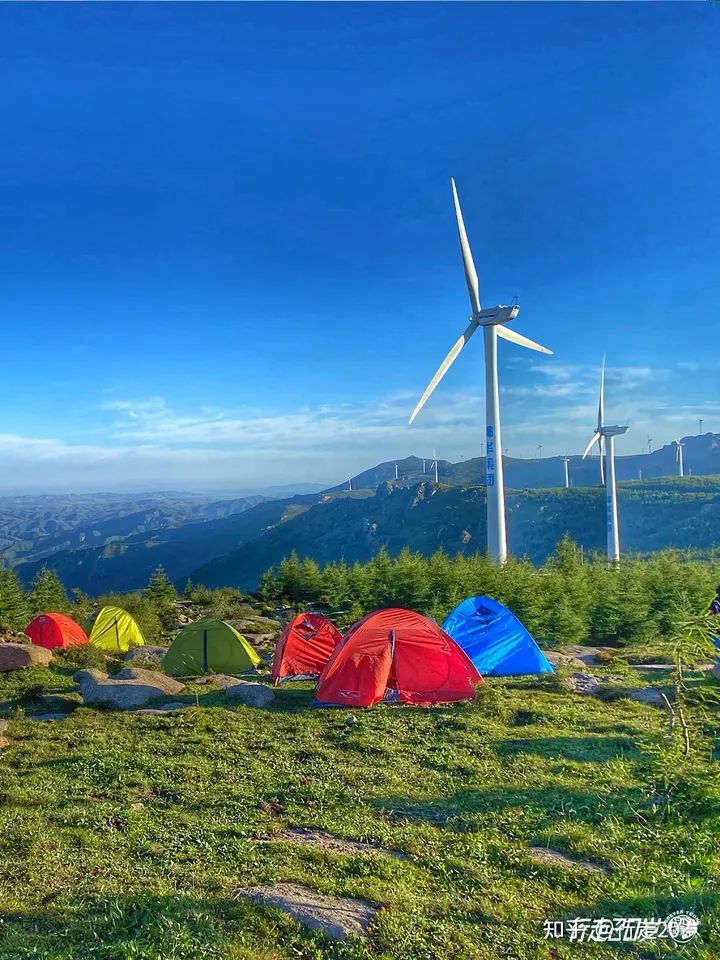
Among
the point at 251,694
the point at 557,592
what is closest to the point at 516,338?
the point at 557,592

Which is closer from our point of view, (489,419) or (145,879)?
(145,879)

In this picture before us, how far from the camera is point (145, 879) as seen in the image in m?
6.98

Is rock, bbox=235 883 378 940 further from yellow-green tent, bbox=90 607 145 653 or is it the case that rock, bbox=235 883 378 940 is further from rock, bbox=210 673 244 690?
yellow-green tent, bbox=90 607 145 653

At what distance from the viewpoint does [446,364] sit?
36875mm

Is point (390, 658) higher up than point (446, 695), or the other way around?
point (390, 658)

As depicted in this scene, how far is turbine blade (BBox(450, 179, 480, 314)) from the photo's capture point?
3675cm

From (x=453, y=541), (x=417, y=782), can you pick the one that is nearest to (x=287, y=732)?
(x=417, y=782)

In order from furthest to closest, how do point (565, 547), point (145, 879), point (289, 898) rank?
point (565, 547) → point (145, 879) → point (289, 898)

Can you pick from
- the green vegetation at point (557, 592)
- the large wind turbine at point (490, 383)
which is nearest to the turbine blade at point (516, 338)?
the large wind turbine at point (490, 383)

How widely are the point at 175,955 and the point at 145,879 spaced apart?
1.82 meters

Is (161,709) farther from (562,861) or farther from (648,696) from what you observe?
(648,696)

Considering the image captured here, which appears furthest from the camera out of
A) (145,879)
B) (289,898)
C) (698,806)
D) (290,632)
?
(290,632)

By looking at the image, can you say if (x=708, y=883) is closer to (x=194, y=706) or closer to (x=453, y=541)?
(x=194, y=706)
